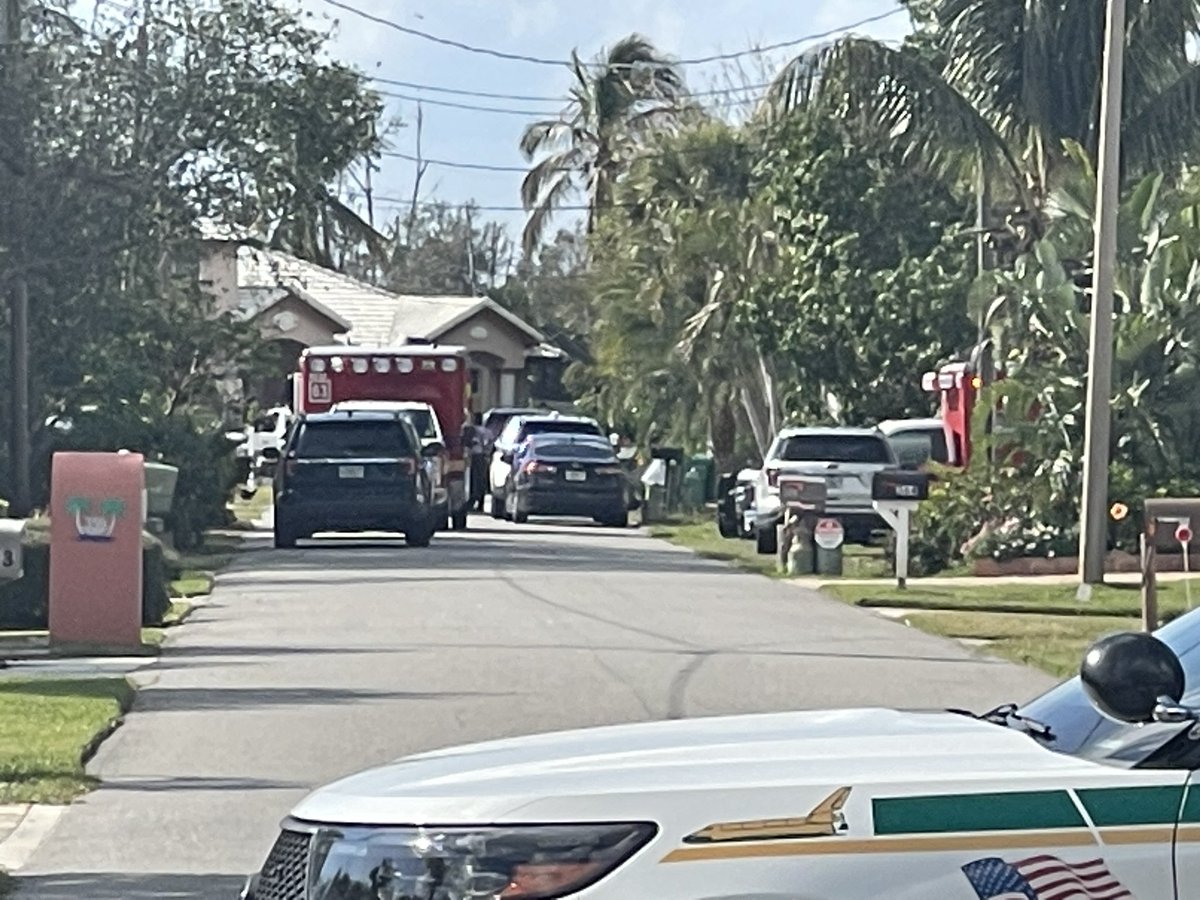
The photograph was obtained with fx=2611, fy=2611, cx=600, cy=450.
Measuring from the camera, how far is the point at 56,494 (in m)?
18.7

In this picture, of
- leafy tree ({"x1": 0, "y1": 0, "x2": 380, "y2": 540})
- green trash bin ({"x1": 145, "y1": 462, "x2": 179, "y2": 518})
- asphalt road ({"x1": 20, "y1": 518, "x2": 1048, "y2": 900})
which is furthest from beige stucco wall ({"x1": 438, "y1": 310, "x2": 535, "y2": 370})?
asphalt road ({"x1": 20, "y1": 518, "x2": 1048, "y2": 900})

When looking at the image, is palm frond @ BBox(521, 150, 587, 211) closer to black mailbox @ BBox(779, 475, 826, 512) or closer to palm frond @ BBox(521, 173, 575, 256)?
palm frond @ BBox(521, 173, 575, 256)

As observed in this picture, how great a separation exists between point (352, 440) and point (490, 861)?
87.5 ft

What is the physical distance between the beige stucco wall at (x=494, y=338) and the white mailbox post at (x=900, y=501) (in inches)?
1842

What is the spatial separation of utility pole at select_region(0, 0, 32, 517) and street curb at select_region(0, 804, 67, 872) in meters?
17.7

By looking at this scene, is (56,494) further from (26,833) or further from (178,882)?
(178,882)

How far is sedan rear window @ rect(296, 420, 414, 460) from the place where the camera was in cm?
3131

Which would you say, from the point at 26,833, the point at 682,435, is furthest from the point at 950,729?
the point at 682,435

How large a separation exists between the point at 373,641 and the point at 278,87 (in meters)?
14.0

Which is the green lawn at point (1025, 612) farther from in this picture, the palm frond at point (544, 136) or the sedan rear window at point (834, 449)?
the palm frond at point (544, 136)

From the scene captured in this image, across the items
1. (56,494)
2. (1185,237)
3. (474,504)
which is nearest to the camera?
(56,494)

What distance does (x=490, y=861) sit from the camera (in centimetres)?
504

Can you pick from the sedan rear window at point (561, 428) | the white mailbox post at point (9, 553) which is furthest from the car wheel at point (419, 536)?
the white mailbox post at point (9, 553)

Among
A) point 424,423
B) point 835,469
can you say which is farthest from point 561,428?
point 835,469
